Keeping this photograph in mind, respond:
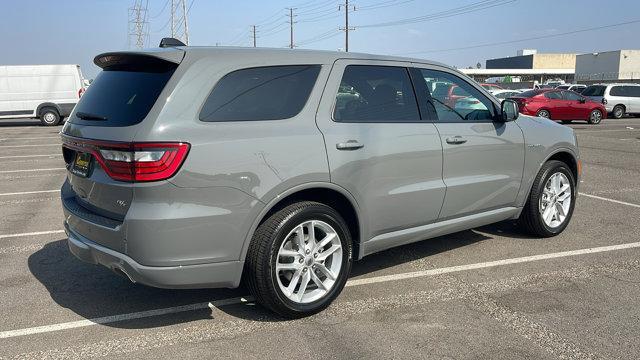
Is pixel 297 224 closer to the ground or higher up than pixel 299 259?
higher up

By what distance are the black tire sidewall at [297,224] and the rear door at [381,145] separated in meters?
0.20

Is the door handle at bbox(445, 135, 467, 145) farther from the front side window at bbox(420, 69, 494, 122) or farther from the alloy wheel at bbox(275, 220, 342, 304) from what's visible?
the alloy wheel at bbox(275, 220, 342, 304)

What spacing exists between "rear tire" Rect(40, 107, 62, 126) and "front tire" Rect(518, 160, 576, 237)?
2141cm

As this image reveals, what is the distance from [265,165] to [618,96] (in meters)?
26.1

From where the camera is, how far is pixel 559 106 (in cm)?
2111

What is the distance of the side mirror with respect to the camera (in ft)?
15.6

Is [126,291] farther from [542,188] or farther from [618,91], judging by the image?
[618,91]

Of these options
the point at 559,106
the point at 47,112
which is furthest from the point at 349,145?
the point at 47,112

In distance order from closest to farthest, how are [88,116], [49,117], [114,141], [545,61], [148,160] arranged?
[148,160] → [114,141] → [88,116] → [49,117] → [545,61]

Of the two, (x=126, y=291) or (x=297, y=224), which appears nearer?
(x=297, y=224)

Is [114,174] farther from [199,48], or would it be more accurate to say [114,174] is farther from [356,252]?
[356,252]

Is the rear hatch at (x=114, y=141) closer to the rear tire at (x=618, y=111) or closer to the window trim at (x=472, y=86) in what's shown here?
the window trim at (x=472, y=86)

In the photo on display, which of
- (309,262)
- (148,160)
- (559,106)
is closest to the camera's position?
(148,160)

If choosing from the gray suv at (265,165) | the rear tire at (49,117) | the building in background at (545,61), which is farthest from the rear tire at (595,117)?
the building in background at (545,61)
